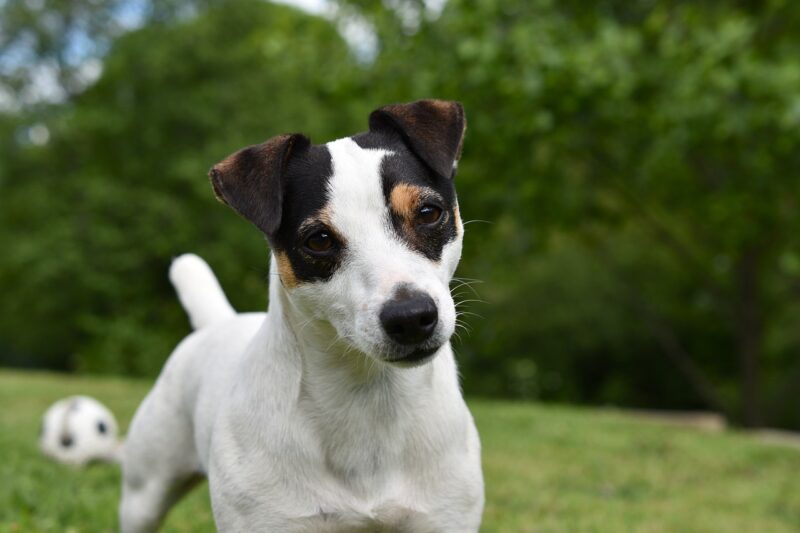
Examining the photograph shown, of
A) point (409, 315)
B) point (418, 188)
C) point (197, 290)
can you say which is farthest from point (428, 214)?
point (197, 290)

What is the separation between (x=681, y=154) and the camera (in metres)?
Answer: 12.9

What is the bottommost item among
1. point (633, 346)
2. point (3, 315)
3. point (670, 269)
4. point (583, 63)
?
point (3, 315)

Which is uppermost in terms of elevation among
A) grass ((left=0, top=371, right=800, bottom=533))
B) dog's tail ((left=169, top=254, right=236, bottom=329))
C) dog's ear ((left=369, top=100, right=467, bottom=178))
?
dog's ear ((left=369, top=100, right=467, bottom=178))

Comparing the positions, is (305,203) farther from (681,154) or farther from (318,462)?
(681,154)

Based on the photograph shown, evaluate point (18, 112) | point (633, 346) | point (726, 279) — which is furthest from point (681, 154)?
point (18, 112)

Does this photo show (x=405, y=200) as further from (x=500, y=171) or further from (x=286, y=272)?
(x=500, y=171)

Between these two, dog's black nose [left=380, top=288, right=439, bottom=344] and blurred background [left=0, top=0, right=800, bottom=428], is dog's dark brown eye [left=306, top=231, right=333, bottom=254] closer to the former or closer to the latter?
dog's black nose [left=380, top=288, right=439, bottom=344]

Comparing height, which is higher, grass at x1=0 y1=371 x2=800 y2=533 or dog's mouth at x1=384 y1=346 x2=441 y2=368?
dog's mouth at x1=384 y1=346 x2=441 y2=368

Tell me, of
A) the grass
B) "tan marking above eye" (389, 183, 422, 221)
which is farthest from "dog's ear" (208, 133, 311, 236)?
the grass

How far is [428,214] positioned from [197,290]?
204 centimetres

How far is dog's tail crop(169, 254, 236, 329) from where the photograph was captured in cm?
477

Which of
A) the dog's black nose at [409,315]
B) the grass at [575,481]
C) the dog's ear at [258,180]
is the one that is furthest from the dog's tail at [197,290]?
the dog's black nose at [409,315]

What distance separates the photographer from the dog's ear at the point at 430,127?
11.0 feet

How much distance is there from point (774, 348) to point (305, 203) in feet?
70.2
